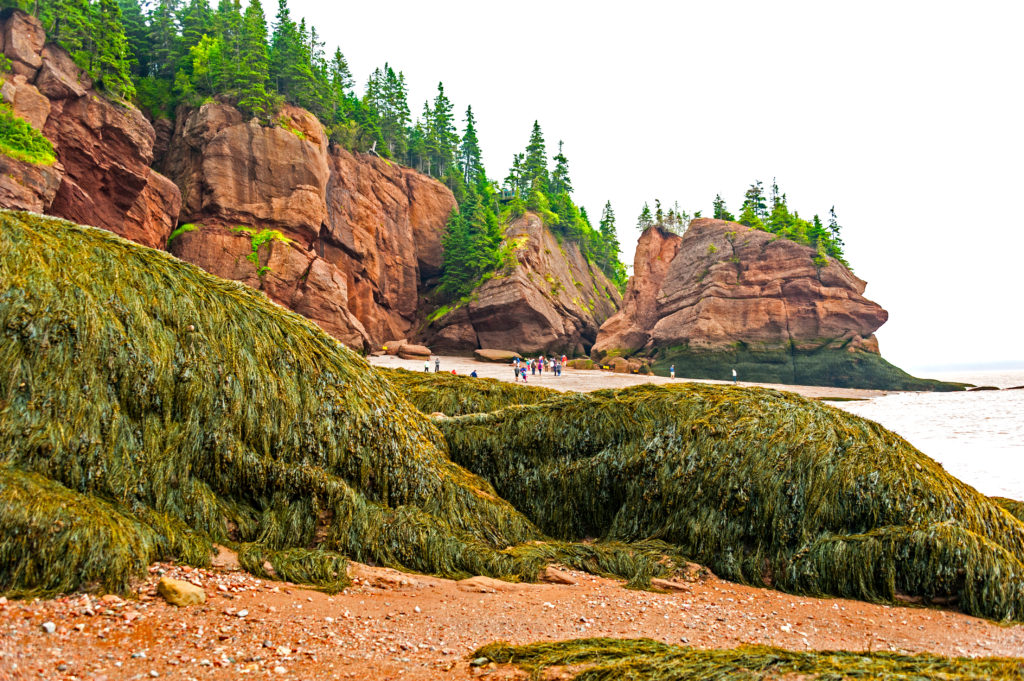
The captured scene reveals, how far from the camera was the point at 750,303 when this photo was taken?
47.0m

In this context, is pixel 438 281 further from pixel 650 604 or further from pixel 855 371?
pixel 650 604

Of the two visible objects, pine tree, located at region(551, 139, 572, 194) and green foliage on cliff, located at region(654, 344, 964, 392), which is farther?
pine tree, located at region(551, 139, 572, 194)

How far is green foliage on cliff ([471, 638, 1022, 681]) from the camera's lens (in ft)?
7.63

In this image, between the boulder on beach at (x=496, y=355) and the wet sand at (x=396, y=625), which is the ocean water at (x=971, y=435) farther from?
the boulder on beach at (x=496, y=355)

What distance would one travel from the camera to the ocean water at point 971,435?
9.75 metres

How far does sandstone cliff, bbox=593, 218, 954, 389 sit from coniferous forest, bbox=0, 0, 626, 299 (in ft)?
63.1

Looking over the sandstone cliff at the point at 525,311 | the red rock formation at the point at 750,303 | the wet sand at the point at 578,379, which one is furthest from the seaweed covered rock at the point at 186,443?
the red rock formation at the point at 750,303

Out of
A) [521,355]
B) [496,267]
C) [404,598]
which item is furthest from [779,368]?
[404,598]

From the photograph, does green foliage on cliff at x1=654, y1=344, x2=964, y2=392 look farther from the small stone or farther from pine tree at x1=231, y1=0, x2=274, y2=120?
the small stone

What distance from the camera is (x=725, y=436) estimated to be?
5.62m

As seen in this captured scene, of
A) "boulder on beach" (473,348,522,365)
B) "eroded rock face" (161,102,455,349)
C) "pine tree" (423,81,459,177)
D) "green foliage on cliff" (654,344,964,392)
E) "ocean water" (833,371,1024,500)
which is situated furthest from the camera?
"pine tree" (423,81,459,177)

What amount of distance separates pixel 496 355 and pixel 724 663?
4212 centimetres

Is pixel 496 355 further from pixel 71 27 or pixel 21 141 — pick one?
pixel 71 27

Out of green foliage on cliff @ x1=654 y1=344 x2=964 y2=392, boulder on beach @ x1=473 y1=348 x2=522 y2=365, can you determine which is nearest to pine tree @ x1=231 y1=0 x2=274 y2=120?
boulder on beach @ x1=473 y1=348 x2=522 y2=365
